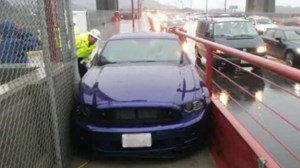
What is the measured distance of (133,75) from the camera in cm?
532

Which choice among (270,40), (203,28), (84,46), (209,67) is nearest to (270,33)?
(270,40)

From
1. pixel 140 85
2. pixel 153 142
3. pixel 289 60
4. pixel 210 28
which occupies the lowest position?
pixel 289 60

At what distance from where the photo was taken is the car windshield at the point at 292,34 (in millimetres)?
17078

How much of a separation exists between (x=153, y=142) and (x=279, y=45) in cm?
1374

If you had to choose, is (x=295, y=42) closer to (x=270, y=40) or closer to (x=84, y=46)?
(x=270, y=40)

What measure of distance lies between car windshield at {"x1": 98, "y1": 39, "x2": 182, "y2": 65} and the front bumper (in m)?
1.62

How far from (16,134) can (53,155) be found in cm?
84

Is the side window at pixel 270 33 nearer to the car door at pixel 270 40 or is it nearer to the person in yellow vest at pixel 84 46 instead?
the car door at pixel 270 40

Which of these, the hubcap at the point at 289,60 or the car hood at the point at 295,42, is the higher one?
the car hood at the point at 295,42

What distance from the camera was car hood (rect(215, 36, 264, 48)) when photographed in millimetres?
14756

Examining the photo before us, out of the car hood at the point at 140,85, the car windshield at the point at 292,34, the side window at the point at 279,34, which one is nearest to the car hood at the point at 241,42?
the car windshield at the point at 292,34

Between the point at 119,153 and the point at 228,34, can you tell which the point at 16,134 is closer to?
the point at 119,153

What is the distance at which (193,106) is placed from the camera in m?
4.84

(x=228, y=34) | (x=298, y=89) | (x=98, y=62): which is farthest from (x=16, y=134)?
(x=228, y=34)
